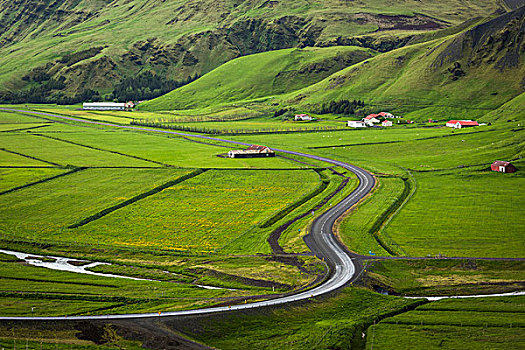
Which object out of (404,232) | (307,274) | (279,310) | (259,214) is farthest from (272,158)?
(279,310)

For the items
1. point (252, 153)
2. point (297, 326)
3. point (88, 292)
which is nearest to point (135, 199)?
point (88, 292)

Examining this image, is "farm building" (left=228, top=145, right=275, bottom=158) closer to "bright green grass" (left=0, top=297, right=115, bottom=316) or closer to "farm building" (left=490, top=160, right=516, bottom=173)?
"farm building" (left=490, top=160, right=516, bottom=173)

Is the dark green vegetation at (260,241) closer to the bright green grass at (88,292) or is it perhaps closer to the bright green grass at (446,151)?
the bright green grass at (88,292)

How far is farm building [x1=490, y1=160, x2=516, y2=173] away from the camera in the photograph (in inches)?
5546

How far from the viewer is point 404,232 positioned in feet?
323

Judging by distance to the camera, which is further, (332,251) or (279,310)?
(332,251)

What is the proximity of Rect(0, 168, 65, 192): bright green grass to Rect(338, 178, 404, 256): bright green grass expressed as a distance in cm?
8013

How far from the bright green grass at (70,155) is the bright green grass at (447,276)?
321ft

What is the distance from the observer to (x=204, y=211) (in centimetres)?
11325

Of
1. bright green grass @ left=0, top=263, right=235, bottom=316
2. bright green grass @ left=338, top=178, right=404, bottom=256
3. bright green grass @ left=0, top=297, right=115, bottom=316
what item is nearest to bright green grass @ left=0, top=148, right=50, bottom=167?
bright green grass @ left=0, top=263, right=235, bottom=316

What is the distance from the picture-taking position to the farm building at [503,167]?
14088cm

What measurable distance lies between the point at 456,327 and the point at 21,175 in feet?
383

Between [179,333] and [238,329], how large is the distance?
691 centimetres

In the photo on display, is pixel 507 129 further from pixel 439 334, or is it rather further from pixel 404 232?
pixel 439 334
